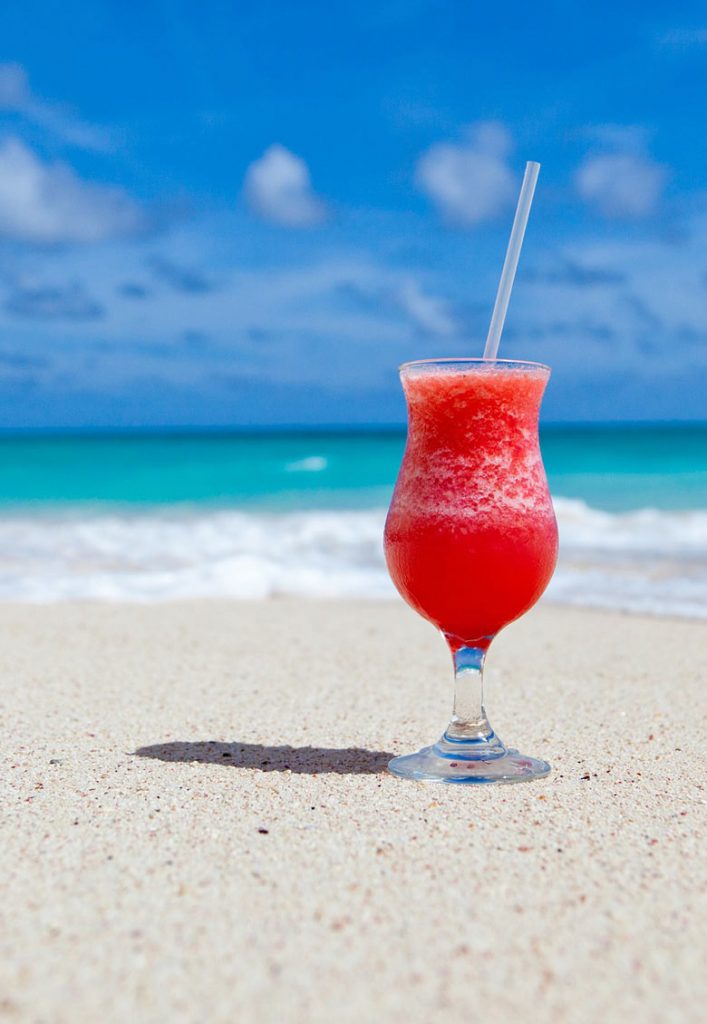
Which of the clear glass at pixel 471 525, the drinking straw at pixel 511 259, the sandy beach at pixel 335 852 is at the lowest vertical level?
the sandy beach at pixel 335 852

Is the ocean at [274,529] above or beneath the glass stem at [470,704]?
above

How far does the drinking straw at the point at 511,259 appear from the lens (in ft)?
8.75

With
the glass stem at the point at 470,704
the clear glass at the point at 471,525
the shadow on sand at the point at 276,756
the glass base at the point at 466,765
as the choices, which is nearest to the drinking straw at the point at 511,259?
the clear glass at the point at 471,525

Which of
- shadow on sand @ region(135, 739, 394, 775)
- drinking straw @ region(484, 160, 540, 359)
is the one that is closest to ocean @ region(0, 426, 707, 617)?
shadow on sand @ region(135, 739, 394, 775)

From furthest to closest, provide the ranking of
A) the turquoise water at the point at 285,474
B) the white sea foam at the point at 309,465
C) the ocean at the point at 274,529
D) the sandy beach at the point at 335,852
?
the white sea foam at the point at 309,465 → the turquoise water at the point at 285,474 → the ocean at the point at 274,529 → the sandy beach at the point at 335,852

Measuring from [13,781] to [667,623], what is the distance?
378cm

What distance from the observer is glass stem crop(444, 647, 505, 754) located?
2738 millimetres

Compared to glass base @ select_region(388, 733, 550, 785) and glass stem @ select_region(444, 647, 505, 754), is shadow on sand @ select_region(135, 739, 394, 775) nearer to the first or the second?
glass base @ select_region(388, 733, 550, 785)

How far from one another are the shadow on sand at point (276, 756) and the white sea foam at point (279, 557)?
140 inches

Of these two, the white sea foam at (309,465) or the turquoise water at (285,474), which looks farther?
the white sea foam at (309,465)

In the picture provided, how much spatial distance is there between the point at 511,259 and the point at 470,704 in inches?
44.1

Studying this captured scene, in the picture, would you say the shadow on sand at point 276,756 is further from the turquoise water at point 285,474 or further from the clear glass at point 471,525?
the turquoise water at point 285,474

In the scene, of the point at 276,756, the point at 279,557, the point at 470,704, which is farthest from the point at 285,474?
the point at 470,704

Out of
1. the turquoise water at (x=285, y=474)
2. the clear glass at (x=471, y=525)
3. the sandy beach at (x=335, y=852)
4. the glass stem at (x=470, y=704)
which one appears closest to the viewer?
the sandy beach at (x=335, y=852)
